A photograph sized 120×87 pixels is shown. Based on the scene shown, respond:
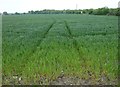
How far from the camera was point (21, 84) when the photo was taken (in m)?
7.41

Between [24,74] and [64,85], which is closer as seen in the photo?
[64,85]

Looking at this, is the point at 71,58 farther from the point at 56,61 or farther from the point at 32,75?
the point at 32,75

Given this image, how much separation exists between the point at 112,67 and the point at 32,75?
7.21 feet

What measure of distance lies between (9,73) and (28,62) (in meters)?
1.10

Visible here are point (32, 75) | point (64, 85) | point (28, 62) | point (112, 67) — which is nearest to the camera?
point (64, 85)

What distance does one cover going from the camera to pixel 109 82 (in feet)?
24.8

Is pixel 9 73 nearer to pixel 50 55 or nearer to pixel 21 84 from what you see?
pixel 21 84

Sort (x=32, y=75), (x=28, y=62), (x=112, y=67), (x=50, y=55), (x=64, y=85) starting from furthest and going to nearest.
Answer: (x=50, y=55)
(x=28, y=62)
(x=112, y=67)
(x=32, y=75)
(x=64, y=85)

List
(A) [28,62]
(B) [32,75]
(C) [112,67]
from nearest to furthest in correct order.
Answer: (B) [32,75] → (C) [112,67] → (A) [28,62]

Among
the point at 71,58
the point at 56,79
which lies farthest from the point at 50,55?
the point at 56,79

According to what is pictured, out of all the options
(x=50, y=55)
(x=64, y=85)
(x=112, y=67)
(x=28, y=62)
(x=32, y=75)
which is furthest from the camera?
(x=50, y=55)

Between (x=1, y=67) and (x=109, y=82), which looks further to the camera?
(x=1, y=67)

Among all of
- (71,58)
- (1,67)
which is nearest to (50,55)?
(71,58)

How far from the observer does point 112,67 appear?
28.1 ft
